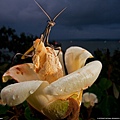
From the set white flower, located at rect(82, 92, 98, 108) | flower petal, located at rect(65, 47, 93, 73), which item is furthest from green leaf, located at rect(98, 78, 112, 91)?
flower petal, located at rect(65, 47, 93, 73)

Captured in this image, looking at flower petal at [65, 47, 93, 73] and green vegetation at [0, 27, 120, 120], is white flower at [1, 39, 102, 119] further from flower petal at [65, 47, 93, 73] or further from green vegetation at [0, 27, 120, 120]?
green vegetation at [0, 27, 120, 120]

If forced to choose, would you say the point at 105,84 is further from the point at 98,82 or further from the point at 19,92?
the point at 19,92

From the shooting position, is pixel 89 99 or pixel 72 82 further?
pixel 89 99

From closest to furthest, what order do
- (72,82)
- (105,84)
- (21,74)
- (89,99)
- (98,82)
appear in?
(72,82), (21,74), (89,99), (105,84), (98,82)

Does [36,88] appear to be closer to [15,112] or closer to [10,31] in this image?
[15,112]

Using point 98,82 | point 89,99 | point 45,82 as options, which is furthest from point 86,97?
point 45,82

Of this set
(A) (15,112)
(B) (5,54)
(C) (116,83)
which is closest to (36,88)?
(A) (15,112)

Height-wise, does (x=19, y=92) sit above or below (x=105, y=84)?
below
